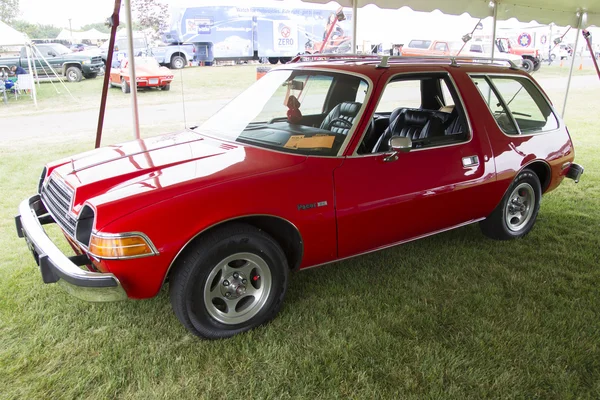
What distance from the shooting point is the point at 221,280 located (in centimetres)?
283

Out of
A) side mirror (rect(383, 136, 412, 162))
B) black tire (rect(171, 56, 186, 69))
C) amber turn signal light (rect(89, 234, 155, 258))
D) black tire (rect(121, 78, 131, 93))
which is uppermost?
black tire (rect(171, 56, 186, 69))

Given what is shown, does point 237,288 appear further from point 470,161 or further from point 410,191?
point 470,161

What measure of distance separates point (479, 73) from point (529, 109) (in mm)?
894

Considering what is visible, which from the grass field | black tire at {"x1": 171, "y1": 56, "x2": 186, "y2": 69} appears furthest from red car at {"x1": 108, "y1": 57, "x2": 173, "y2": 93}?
the grass field

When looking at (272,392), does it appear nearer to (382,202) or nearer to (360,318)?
(360,318)

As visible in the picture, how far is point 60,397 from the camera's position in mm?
2420

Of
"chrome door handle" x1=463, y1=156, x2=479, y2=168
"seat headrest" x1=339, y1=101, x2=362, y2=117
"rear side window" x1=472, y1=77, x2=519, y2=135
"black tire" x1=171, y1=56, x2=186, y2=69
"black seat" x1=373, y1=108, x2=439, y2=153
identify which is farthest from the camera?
"black tire" x1=171, y1=56, x2=186, y2=69

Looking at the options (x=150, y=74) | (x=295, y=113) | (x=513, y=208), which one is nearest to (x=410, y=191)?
(x=295, y=113)

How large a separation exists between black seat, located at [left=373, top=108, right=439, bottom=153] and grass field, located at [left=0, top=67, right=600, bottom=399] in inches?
41.8

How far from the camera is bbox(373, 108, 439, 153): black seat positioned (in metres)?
3.88

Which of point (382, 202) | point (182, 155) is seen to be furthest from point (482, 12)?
point (182, 155)

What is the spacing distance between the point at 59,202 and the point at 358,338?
2131 millimetres

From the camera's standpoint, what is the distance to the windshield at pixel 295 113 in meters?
3.25

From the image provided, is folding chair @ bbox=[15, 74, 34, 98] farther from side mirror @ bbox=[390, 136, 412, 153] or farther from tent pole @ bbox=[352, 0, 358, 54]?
side mirror @ bbox=[390, 136, 412, 153]
